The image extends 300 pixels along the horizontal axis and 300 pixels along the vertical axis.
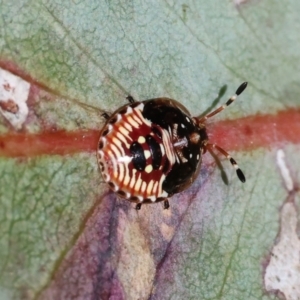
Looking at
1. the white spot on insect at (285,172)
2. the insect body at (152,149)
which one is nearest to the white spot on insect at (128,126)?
the insect body at (152,149)

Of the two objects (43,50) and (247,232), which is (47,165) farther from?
(247,232)

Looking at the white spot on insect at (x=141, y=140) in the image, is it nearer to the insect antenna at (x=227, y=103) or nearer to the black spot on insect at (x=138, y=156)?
the black spot on insect at (x=138, y=156)

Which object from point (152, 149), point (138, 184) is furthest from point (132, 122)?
point (138, 184)

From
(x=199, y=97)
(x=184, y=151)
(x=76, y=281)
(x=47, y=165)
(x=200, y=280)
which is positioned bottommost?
(x=76, y=281)

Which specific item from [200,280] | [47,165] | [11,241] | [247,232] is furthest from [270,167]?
[11,241]

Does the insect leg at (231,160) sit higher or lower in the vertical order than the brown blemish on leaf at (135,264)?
higher

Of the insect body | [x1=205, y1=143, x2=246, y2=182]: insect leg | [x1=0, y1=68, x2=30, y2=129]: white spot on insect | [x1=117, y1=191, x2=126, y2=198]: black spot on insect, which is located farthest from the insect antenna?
[x1=0, y1=68, x2=30, y2=129]: white spot on insect

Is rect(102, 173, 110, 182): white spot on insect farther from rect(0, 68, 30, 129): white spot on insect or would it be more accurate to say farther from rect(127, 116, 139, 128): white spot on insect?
rect(0, 68, 30, 129): white spot on insect
